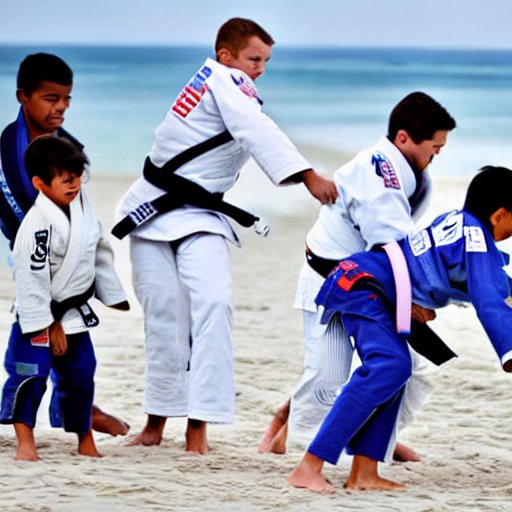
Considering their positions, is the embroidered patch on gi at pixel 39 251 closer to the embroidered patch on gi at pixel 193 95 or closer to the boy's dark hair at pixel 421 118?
the embroidered patch on gi at pixel 193 95

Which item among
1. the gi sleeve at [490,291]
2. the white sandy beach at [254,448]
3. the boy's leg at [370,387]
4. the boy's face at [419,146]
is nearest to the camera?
the white sandy beach at [254,448]

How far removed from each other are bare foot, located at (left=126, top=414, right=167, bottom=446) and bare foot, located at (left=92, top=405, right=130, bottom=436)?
0.22 meters

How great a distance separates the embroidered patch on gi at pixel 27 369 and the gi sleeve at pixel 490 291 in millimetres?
1619

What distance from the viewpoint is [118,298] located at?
549cm

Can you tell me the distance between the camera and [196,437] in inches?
219

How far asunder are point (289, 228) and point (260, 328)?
4997mm

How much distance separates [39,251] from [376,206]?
122cm

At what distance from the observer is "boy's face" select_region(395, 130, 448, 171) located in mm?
5355

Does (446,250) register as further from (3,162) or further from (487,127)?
(487,127)

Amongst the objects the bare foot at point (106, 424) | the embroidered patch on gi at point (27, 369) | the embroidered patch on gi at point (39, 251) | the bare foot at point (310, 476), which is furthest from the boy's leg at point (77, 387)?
the bare foot at point (310, 476)

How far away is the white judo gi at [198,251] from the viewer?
5.53 metres

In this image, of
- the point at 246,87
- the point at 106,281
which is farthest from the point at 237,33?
the point at 106,281

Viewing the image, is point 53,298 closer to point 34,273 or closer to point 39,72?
point 34,273

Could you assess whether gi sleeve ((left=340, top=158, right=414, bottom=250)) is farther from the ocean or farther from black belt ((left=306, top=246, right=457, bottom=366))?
the ocean
